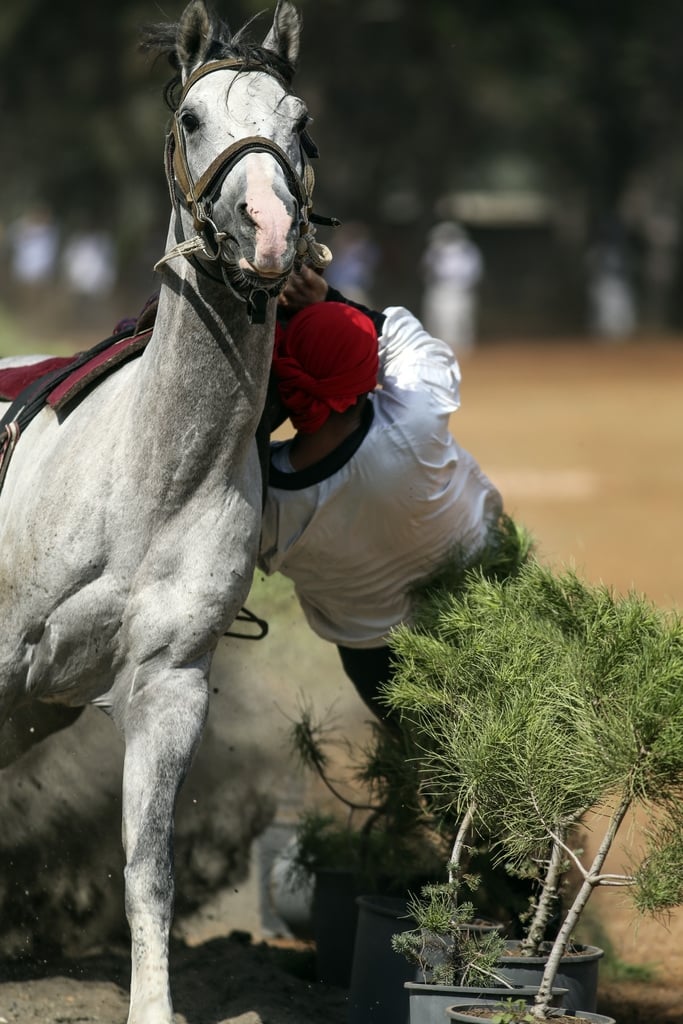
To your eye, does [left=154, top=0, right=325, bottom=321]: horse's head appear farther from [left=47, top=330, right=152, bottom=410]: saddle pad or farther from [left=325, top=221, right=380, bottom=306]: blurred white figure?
[left=325, top=221, right=380, bottom=306]: blurred white figure

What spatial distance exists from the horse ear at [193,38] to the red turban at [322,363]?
2.67 ft

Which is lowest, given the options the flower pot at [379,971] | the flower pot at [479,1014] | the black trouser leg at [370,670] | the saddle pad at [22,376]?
the flower pot at [479,1014]

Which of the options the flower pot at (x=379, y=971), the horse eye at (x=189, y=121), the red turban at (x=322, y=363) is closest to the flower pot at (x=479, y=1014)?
the flower pot at (x=379, y=971)

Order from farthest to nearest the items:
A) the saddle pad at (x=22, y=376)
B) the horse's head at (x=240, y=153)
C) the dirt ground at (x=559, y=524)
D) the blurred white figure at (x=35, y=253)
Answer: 1. the blurred white figure at (x=35, y=253)
2. the dirt ground at (x=559, y=524)
3. the saddle pad at (x=22, y=376)
4. the horse's head at (x=240, y=153)

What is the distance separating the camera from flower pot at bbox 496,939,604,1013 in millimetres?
4020

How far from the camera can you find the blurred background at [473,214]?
1936cm

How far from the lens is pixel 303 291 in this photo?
4.56 m

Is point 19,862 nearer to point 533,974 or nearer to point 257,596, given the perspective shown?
point 257,596

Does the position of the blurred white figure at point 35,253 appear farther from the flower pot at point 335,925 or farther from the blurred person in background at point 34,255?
the flower pot at point 335,925

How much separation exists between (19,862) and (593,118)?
1177 inches

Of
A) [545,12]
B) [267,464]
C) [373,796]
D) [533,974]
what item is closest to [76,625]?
[267,464]

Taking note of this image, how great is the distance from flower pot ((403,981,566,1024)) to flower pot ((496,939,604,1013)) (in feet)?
0.34

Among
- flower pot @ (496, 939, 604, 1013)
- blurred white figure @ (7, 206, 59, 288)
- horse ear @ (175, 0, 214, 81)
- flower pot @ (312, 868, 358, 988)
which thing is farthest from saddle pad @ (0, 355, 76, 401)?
blurred white figure @ (7, 206, 59, 288)

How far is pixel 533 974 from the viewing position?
4.03 m
